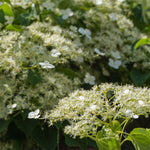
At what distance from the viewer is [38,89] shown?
144cm

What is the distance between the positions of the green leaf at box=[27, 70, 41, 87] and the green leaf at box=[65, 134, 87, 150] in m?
0.32

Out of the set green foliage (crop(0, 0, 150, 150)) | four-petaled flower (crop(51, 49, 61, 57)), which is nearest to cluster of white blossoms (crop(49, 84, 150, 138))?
green foliage (crop(0, 0, 150, 150))

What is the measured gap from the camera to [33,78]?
138 centimetres

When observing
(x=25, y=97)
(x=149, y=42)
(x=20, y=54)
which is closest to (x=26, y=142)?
(x=25, y=97)

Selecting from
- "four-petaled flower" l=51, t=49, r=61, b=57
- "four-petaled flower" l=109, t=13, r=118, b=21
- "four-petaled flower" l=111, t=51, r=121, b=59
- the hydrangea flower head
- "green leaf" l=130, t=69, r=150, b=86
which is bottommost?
"green leaf" l=130, t=69, r=150, b=86

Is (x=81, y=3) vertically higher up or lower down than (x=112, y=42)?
higher up

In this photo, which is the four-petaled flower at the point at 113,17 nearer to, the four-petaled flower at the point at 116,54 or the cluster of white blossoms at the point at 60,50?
the cluster of white blossoms at the point at 60,50

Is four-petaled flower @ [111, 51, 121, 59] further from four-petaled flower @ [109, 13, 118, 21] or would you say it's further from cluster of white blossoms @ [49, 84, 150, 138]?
cluster of white blossoms @ [49, 84, 150, 138]

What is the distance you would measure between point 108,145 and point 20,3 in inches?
45.1

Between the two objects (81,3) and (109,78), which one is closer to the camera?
(109,78)

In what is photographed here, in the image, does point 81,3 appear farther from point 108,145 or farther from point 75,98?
point 108,145

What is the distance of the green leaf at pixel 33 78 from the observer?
4.52 ft

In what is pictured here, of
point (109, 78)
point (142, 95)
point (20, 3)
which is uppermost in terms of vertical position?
point (20, 3)

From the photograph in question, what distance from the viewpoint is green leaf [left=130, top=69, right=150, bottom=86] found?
1.62 metres
